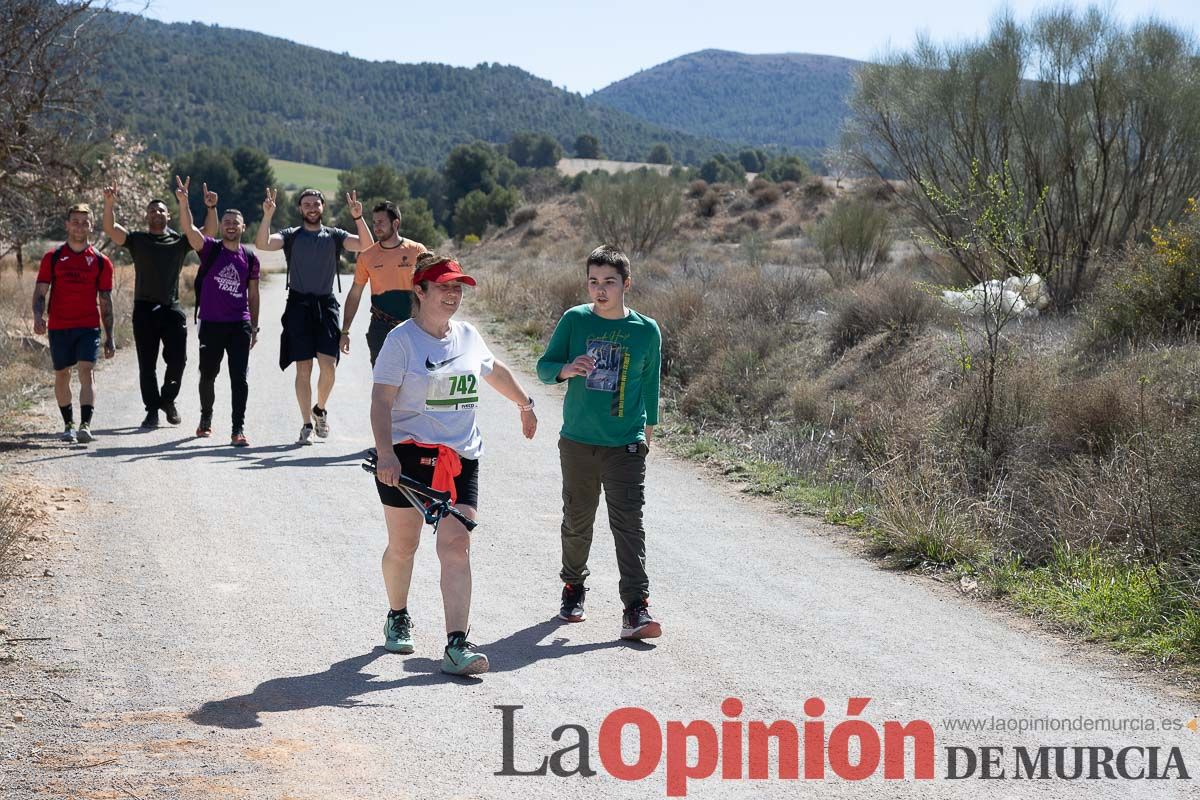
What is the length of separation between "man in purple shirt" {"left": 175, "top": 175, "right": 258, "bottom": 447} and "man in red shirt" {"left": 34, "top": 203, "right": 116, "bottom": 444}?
2.58 ft

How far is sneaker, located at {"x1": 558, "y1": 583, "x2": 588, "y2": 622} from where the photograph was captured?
6070 millimetres

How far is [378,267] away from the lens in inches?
387

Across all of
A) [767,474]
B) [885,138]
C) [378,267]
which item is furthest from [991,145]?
[378,267]

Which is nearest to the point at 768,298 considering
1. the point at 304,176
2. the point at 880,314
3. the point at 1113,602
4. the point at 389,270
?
the point at 880,314

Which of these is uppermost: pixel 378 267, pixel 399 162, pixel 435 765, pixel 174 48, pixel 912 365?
pixel 174 48

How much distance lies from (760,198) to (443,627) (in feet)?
170

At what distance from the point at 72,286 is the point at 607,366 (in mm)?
6702

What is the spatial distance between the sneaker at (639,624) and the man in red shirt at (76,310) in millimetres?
6605

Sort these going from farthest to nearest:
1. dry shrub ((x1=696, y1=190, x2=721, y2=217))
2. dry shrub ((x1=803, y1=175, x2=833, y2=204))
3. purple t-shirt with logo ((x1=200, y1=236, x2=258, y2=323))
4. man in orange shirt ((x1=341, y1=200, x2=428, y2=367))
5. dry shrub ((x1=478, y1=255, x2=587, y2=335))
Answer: dry shrub ((x1=696, y1=190, x2=721, y2=217))
dry shrub ((x1=803, y1=175, x2=833, y2=204))
dry shrub ((x1=478, y1=255, x2=587, y2=335))
purple t-shirt with logo ((x1=200, y1=236, x2=258, y2=323))
man in orange shirt ((x1=341, y1=200, x2=428, y2=367))

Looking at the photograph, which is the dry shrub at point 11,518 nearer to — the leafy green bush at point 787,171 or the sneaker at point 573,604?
the sneaker at point 573,604

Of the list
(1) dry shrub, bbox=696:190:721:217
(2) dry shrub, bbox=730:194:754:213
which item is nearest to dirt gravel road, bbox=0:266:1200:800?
(2) dry shrub, bbox=730:194:754:213

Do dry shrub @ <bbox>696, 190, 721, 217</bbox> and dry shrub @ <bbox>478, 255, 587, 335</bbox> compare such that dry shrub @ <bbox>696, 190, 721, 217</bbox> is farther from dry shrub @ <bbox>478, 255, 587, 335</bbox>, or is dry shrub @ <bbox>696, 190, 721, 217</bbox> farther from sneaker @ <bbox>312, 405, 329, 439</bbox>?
sneaker @ <bbox>312, 405, 329, 439</bbox>

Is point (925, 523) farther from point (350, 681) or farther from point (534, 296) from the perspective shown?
point (534, 296)

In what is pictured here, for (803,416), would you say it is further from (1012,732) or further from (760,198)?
(760,198)
